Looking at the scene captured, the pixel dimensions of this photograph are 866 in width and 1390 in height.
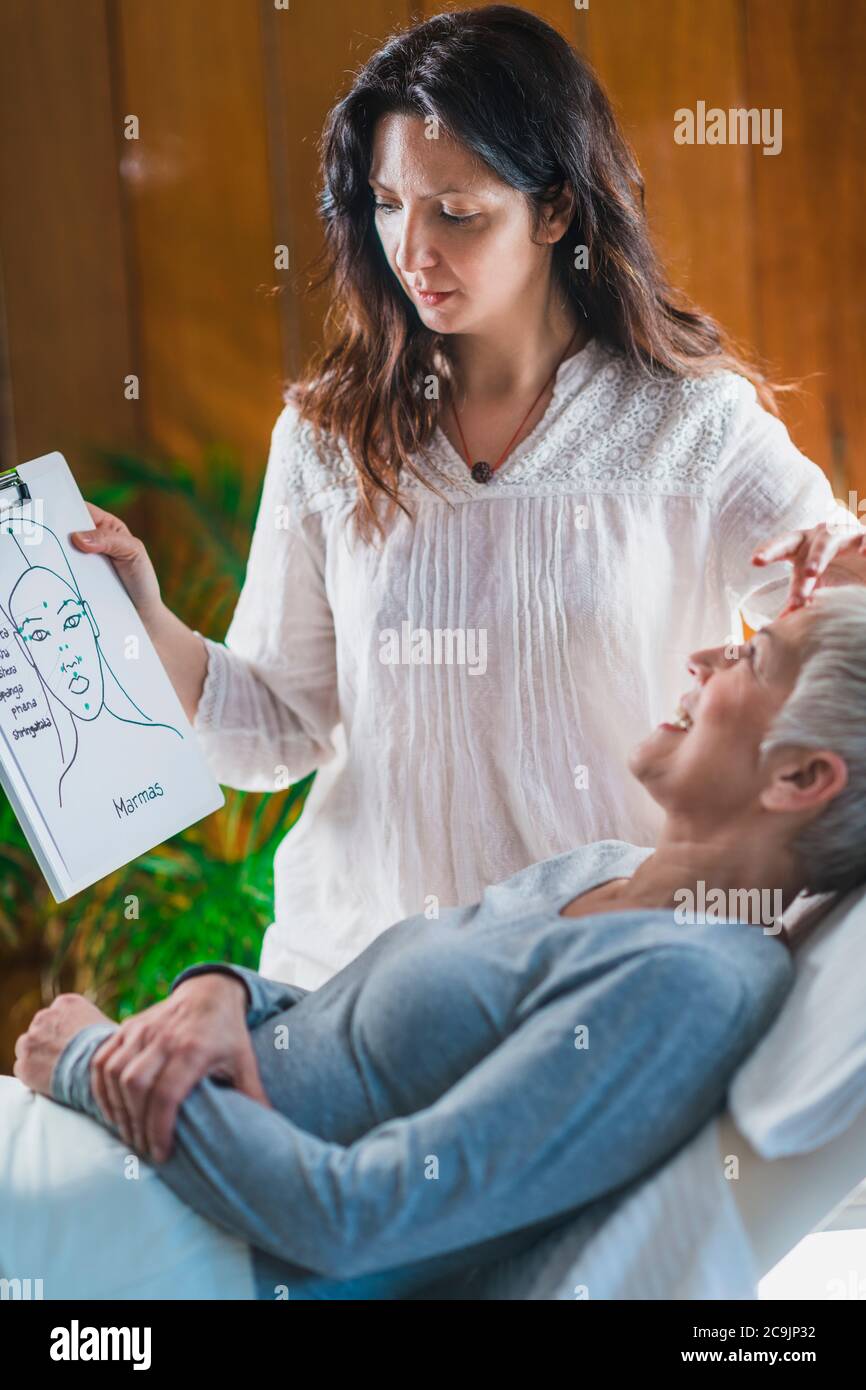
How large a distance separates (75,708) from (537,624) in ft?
1.43

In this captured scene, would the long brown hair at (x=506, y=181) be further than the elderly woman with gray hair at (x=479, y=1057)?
Yes

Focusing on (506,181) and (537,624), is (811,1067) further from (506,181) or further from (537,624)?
(506,181)

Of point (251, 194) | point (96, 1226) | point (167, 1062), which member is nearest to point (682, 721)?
point (167, 1062)

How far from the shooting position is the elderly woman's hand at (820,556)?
123 cm

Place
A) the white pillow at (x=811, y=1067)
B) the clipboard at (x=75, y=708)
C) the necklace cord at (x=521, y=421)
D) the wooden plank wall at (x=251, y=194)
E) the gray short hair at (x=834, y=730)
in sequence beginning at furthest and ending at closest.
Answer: the wooden plank wall at (x=251, y=194) → the necklace cord at (x=521, y=421) → the clipboard at (x=75, y=708) → the gray short hair at (x=834, y=730) → the white pillow at (x=811, y=1067)

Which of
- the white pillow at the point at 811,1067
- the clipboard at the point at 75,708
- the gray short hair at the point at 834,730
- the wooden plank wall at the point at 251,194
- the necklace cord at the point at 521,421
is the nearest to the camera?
the white pillow at the point at 811,1067

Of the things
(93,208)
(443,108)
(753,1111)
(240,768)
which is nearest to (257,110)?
(93,208)

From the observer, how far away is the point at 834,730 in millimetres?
1104

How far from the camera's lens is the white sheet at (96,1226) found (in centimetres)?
106

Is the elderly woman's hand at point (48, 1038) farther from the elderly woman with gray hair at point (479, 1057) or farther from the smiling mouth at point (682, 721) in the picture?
the smiling mouth at point (682, 721)

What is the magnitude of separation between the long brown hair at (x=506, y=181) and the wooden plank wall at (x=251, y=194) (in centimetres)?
20

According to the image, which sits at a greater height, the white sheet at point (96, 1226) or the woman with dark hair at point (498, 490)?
the woman with dark hair at point (498, 490)

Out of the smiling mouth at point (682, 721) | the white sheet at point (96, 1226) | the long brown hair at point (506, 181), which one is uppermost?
the long brown hair at point (506, 181)

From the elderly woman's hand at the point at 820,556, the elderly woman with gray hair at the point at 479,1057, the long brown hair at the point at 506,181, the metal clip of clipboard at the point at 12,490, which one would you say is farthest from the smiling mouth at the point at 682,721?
the metal clip of clipboard at the point at 12,490
